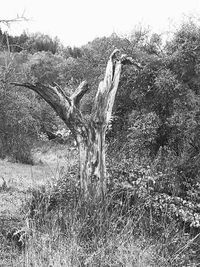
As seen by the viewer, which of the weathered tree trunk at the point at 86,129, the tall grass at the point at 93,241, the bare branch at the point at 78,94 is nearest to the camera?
the tall grass at the point at 93,241

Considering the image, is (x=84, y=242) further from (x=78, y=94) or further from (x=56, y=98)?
(x=78, y=94)

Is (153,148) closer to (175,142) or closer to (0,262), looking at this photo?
(175,142)

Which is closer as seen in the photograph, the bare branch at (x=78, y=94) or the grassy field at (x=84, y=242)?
the grassy field at (x=84, y=242)

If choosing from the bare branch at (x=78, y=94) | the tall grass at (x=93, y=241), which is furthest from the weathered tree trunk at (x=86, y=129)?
the tall grass at (x=93, y=241)

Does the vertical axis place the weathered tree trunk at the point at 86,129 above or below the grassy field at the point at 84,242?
above

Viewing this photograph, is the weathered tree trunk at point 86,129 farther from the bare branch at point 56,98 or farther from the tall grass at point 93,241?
the tall grass at point 93,241

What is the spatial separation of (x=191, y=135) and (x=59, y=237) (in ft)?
14.7

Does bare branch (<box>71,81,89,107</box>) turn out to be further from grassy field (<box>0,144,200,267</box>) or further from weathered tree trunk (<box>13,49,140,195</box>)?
grassy field (<box>0,144,200,267</box>)

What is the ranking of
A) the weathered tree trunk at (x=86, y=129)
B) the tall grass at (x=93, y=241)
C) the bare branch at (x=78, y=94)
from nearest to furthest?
the tall grass at (x=93, y=241), the weathered tree trunk at (x=86, y=129), the bare branch at (x=78, y=94)

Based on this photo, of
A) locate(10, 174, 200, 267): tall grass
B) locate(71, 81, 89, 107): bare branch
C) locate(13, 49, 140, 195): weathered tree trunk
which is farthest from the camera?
locate(71, 81, 89, 107): bare branch

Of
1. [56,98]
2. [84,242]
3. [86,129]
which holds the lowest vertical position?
[84,242]

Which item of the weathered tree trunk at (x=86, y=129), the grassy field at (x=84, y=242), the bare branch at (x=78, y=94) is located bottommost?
the grassy field at (x=84, y=242)

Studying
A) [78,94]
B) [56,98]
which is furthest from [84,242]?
[78,94]

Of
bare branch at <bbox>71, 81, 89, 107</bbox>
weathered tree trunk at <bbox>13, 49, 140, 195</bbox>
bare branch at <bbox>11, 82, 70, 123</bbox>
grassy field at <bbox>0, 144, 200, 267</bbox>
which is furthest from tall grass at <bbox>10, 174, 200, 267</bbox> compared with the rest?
bare branch at <bbox>71, 81, 89, 107</bbox>
